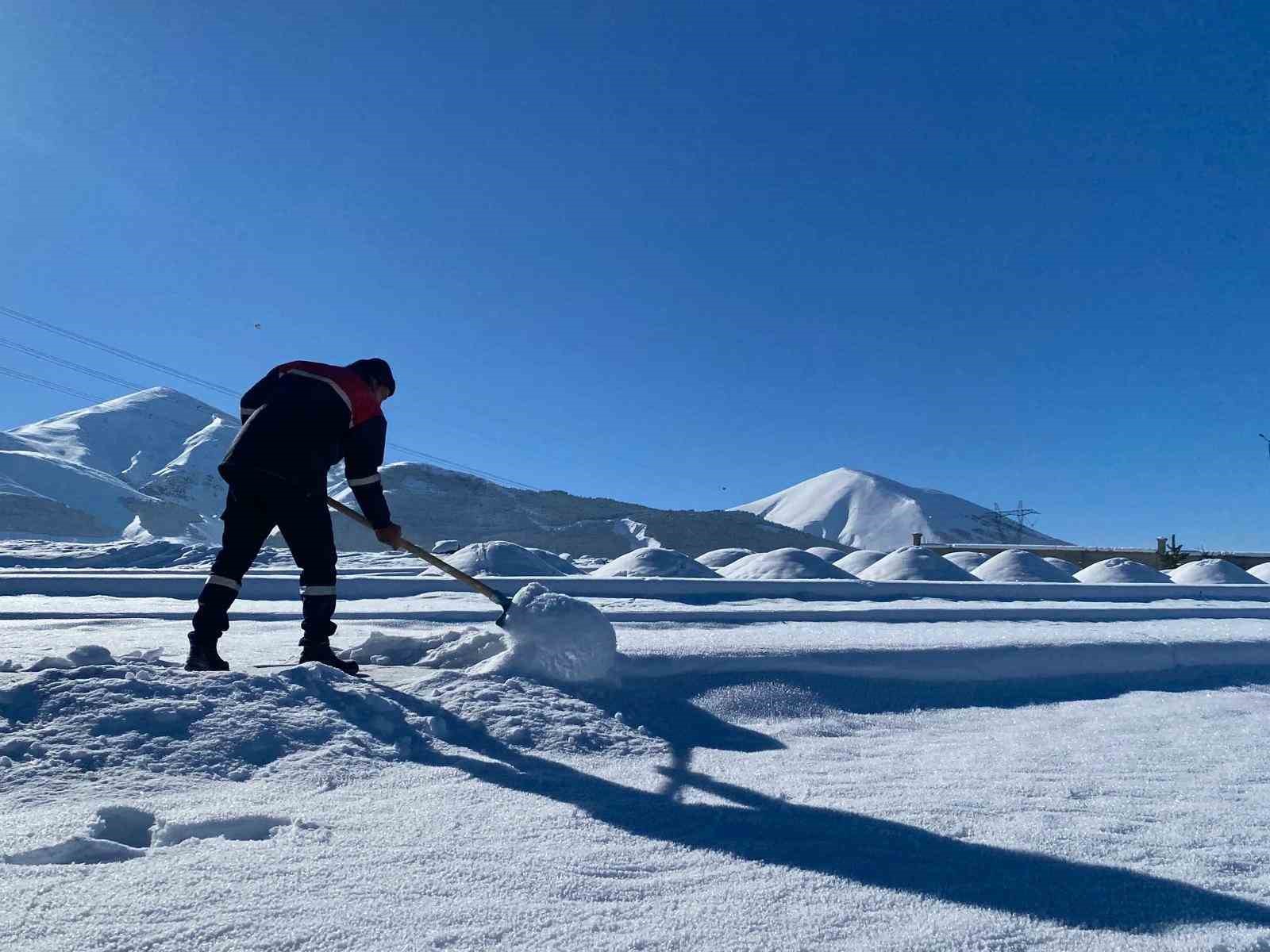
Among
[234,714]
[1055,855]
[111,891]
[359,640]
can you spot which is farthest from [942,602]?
[111,891]

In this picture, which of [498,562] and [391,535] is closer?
[391,535]

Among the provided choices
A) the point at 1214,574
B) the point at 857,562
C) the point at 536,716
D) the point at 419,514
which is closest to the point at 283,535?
the point at 536,716

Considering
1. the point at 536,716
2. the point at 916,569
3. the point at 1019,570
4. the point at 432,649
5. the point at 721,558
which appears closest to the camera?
the point at 536,716

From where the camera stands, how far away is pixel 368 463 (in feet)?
10.6

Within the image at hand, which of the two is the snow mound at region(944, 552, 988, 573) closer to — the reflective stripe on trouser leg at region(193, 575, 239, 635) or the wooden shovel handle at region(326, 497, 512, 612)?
the wooden shovel handle at region(326, 497, 512, 612)

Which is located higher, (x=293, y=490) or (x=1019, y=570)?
(x=293, y=490)

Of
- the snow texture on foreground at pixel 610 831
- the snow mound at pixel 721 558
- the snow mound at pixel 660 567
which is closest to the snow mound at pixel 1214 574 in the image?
the snow mound at pixel 721 558

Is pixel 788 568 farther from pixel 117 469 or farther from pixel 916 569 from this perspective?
pixel 117 469

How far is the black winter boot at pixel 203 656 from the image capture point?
2654mm

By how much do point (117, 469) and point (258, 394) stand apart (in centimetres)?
11577

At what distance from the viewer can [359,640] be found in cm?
361

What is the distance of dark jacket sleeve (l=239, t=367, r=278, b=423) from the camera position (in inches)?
123

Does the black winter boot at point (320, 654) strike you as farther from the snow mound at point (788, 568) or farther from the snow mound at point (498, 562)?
the snow mound at point (788, 568)

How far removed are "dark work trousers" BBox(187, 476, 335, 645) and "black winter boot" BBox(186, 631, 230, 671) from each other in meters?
0.14
